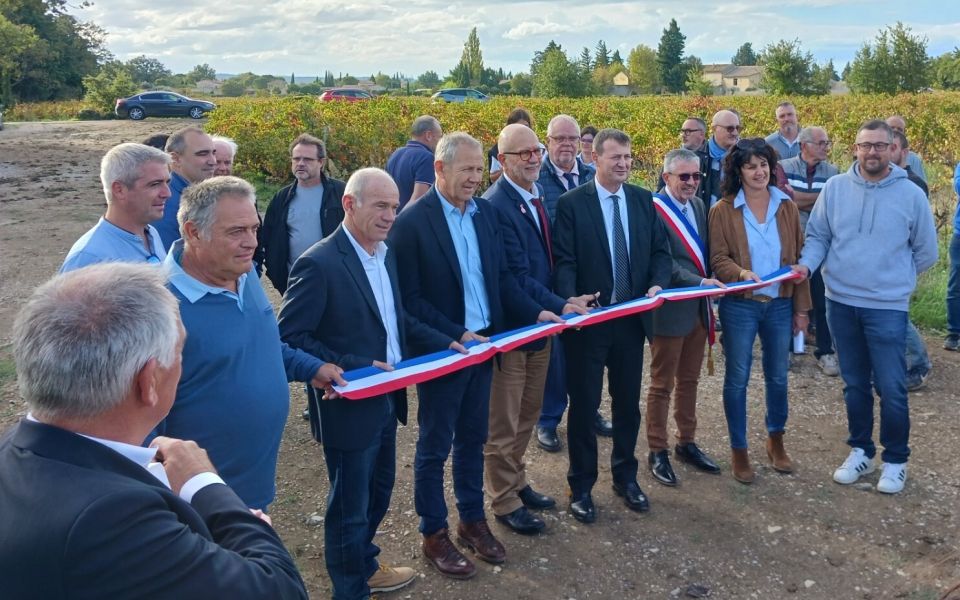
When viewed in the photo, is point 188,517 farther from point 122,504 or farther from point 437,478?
point 437,478

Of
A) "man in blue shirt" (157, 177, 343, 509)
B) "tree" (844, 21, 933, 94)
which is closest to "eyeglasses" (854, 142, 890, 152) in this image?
"man in blue shirt" (157, 177, 343, 509)

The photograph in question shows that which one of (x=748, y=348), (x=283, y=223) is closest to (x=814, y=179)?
(x=748, y=348)

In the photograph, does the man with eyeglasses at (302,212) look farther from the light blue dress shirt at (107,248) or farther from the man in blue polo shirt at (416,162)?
the light blue dress shirt at (107,248)

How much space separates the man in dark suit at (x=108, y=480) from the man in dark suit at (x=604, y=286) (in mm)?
3166

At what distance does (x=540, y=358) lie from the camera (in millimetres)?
4969

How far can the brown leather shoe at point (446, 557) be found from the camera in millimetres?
4293

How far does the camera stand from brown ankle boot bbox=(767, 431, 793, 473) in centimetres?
550

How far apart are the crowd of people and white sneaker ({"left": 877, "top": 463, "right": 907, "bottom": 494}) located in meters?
0.02

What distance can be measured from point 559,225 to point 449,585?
2.27m

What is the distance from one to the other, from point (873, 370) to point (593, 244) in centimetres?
219

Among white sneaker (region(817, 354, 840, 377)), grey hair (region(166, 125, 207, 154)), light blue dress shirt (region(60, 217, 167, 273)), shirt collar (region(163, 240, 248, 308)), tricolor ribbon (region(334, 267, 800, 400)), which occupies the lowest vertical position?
white sneaker (region(817, 354, 840, 377))

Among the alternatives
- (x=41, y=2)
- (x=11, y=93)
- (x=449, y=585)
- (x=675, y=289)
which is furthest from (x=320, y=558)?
(x=41, y=2)

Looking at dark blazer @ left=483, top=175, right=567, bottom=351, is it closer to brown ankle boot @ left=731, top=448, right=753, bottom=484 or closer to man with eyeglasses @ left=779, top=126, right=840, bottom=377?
brown ankle boot @ left=731, top=448, right=753, bottom=484

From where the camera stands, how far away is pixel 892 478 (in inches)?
204
